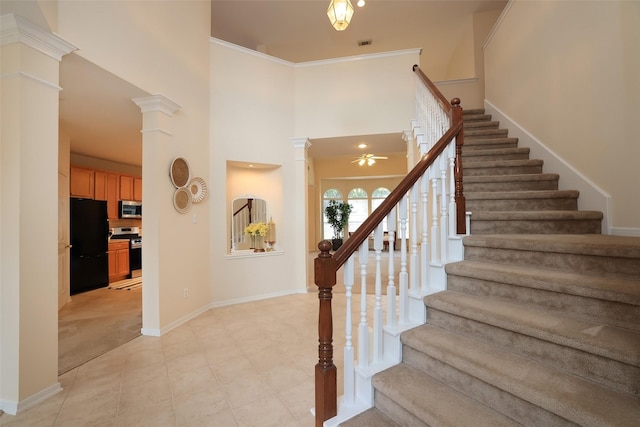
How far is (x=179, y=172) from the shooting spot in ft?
11.5

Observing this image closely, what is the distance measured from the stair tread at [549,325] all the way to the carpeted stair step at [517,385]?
0.13 m

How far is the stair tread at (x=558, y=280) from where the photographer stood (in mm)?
1347

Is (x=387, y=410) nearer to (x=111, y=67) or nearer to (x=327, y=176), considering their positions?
(x=111, y=67)

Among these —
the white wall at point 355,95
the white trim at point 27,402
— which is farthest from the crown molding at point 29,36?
the white wall at point 355,95

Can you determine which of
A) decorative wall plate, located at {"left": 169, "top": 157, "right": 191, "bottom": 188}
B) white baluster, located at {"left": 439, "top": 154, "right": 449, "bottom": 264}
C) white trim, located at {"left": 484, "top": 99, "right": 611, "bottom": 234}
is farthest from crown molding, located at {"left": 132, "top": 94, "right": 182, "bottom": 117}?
white trim, located at {"left": 484, "top": 99, "right": 611, "bottom": 234}

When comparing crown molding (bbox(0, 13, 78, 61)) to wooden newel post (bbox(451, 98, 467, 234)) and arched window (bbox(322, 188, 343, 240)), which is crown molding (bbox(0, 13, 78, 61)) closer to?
wooden newel post (bbox(451, 98, 467, 234))

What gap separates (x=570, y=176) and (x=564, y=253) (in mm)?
1550

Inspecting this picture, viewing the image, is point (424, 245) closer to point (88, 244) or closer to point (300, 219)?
point (300, 219)

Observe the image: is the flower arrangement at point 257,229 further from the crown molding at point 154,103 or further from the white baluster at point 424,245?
the white baluster at point 424,245

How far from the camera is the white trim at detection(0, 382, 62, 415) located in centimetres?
192

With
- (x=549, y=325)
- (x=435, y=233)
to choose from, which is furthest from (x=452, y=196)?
(x=549, y=325)

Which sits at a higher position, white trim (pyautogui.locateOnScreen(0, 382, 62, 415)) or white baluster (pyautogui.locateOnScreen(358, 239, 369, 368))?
white baluster (pyautogui.locateOnScreen(358, 239, 369, 368))

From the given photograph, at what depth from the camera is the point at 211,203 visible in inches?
164

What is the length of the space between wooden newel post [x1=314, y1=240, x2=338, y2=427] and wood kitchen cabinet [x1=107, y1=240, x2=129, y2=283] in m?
6.01
